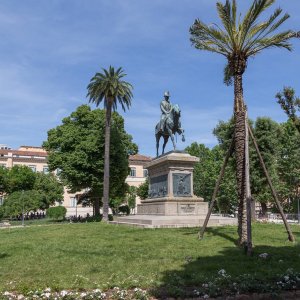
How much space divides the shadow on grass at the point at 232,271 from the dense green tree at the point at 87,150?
2940 centimetres

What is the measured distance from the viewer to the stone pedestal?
2338 cm

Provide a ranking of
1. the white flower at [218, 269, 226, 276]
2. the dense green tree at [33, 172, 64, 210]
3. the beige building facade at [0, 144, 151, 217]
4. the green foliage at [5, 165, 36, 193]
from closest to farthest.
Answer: the white flower at [218, 269, 226, 276] → the green foliage at [5, 165, 36, 193] → the dense green tree at [33, 172, 64, 210] → the beige building facade at [0, 144, 151, 217]

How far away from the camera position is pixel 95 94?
38.9 m

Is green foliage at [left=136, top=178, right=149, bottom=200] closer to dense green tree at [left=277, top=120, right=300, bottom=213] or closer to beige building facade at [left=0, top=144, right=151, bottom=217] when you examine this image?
beige building facade at [left=0, top=144, right=151, bottom=217]

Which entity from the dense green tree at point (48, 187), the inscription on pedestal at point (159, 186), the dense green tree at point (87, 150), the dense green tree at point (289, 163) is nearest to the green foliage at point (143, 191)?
the dense green tree at point (48, 187)

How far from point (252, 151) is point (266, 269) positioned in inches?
1204

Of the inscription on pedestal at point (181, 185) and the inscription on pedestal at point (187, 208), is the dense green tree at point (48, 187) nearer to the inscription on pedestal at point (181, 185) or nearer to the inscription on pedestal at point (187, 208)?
the inscription on pedestal at point (181, 185)

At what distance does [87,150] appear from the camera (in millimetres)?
41250

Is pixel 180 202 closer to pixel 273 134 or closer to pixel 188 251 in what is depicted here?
pixel 188 251

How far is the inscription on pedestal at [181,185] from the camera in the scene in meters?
24.2

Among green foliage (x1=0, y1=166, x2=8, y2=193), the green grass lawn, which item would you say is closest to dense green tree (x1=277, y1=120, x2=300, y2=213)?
the green grass lawn

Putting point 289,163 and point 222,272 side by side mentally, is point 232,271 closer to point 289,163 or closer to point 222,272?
point 222,272

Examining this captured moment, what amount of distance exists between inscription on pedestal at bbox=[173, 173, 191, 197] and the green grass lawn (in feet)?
26.5

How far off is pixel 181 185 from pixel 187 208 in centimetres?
146
